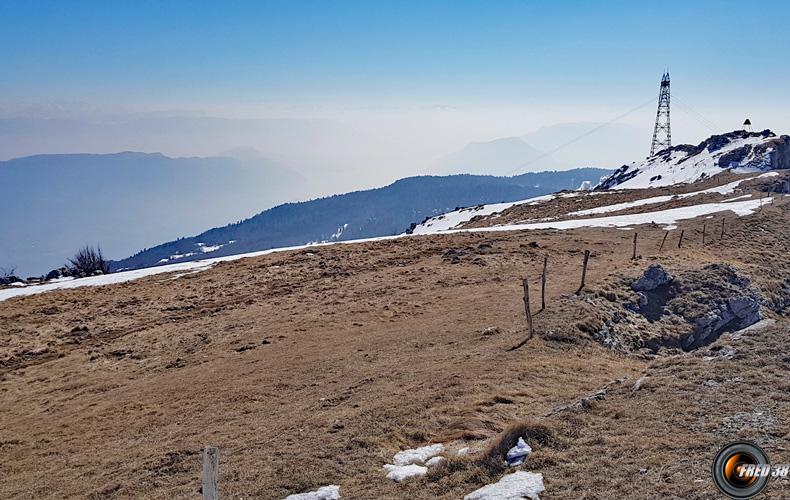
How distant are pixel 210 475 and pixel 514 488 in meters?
4.71

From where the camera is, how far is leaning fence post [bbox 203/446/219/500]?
7.55 meters

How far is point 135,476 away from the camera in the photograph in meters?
12.1

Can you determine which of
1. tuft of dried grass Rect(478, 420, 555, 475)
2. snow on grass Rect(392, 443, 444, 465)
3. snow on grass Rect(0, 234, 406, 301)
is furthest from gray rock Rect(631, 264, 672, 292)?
snow on grass Rect(0, 234, 406, 301)

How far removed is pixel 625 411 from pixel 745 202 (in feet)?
157

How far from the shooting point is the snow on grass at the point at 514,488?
8398 millimetres

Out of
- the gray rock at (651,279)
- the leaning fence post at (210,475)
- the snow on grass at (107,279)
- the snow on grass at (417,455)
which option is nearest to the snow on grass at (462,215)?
the snow on grass at (107,279)

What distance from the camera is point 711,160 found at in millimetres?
97688

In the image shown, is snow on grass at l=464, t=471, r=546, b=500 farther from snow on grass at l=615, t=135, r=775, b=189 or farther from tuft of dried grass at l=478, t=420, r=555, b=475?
snow on grass at l=615, t=135, r=775, b=189

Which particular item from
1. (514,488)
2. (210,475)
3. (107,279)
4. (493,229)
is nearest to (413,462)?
(514,488)

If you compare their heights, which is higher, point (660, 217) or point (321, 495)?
point (660, 217)

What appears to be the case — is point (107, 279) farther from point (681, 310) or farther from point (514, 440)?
point (681, 310)

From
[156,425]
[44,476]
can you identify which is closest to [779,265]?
[156,425]

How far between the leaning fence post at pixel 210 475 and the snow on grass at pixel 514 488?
3.96m

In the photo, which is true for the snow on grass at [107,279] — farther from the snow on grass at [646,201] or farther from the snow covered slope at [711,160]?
the snow covered slope at [711,160]
